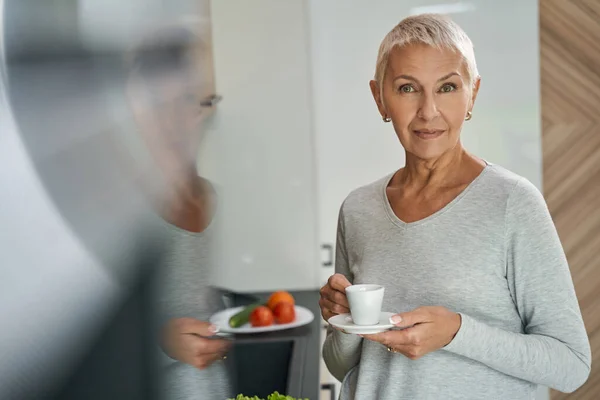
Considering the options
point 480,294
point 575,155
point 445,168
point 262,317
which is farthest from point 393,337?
point 575,155

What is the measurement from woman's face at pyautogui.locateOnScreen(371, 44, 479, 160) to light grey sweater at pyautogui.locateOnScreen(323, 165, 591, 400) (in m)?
0.09

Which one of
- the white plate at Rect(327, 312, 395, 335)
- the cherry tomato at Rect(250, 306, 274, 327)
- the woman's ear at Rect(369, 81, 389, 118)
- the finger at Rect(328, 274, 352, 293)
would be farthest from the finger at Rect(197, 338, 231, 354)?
the cherry tomato at Rect(250, 306, 274, 327)

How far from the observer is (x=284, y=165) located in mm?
2740

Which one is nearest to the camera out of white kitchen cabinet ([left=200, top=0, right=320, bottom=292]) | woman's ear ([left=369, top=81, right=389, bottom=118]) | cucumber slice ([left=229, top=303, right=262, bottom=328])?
cucumber slice ([left=229, top=303, right=262, bottom=328])

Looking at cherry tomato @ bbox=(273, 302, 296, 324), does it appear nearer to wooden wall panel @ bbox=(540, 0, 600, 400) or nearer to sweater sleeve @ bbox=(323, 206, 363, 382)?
sweater sleeve @ bbox=(323, 206, 363, 382)

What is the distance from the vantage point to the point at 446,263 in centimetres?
105

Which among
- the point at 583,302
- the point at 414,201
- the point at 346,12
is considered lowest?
the point at 583,302

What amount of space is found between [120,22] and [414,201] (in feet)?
3.43

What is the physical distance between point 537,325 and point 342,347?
337 millimetres

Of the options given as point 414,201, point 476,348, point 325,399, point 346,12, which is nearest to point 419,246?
point 414,201

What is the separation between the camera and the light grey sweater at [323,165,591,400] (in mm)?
943

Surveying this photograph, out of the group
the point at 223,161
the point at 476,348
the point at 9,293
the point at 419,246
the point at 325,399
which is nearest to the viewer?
the point at 9,293

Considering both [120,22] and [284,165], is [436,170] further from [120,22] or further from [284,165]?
[284,165]

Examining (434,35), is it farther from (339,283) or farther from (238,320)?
(238,320)
